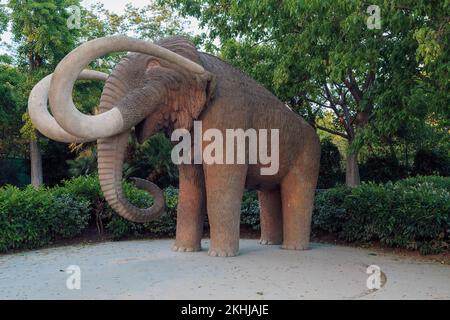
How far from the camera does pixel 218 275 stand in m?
6.46

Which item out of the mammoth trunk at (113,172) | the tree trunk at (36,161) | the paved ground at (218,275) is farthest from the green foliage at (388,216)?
the tree trunk at (36,161)

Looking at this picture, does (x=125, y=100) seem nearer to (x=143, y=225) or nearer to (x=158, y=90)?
(x=158, y=90)

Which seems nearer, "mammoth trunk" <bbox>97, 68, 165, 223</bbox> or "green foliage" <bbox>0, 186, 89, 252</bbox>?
"mammoth trunk" <bbox>97, 68, 165, 223</bbox>

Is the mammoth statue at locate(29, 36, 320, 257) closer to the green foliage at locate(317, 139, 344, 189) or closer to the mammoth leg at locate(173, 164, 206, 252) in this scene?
the mammoth leg at locate(173, 164, 206, 252)

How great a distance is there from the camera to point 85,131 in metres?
6.12

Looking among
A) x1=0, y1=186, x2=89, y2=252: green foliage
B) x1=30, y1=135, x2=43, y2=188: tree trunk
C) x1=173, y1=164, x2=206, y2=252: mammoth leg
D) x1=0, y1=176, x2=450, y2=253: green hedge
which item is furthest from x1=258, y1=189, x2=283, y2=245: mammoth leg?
x1=30, y1=135, x2=43, y2=188: tree trunk

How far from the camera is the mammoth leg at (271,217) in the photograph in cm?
929

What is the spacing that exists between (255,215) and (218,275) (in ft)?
16.2

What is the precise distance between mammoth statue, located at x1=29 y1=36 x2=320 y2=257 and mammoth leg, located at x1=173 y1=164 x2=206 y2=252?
0.02 meters

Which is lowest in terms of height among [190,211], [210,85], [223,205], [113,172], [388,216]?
[388,216]

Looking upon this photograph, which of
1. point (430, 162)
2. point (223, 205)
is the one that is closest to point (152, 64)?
point (223, 205)

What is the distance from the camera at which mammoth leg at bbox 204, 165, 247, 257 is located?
764 cm

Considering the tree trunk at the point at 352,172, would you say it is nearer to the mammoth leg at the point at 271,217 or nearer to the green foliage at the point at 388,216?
the green foliage at the point at 388,216

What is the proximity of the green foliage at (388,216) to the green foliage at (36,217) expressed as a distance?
15.9 feet
